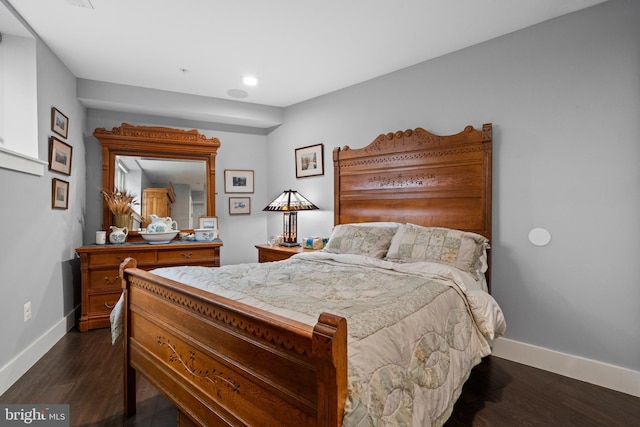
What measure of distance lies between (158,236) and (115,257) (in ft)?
1.61

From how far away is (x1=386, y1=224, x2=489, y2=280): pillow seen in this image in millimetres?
2301

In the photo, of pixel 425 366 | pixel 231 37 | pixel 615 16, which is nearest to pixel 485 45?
pixel 615 16

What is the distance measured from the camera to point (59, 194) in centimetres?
289

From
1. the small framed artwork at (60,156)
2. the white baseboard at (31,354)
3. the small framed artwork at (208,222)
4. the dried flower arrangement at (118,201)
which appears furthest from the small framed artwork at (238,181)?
the white baseboard at (31,354)

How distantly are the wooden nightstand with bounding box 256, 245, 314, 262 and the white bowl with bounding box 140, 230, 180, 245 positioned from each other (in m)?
1.02

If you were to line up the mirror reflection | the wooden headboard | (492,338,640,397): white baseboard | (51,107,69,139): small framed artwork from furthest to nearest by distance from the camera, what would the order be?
the mirror reflection
(51,107,69,139): small framed artwork
the wooden headboard
(492,338,640,397): white baseboard

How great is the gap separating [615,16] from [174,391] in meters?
3.37

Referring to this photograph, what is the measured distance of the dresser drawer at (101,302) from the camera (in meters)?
3.16

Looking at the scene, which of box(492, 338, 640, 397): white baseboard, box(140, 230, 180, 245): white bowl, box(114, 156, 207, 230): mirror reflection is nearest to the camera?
box(492, 338, 640, 397): white baseboard

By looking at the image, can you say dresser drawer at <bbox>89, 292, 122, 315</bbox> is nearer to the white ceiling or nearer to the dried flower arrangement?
the dried flower arrangement

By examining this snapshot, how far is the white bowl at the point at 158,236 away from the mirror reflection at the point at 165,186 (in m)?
0.33

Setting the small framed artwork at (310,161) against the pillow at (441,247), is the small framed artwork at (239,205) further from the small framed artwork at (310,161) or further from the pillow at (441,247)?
the pillow at (441,247)

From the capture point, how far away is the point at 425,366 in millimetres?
1358

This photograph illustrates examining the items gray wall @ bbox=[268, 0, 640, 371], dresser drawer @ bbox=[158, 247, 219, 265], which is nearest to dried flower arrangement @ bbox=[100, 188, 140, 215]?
dresser drawer @ bbox=[158, 247, 219, 265]
